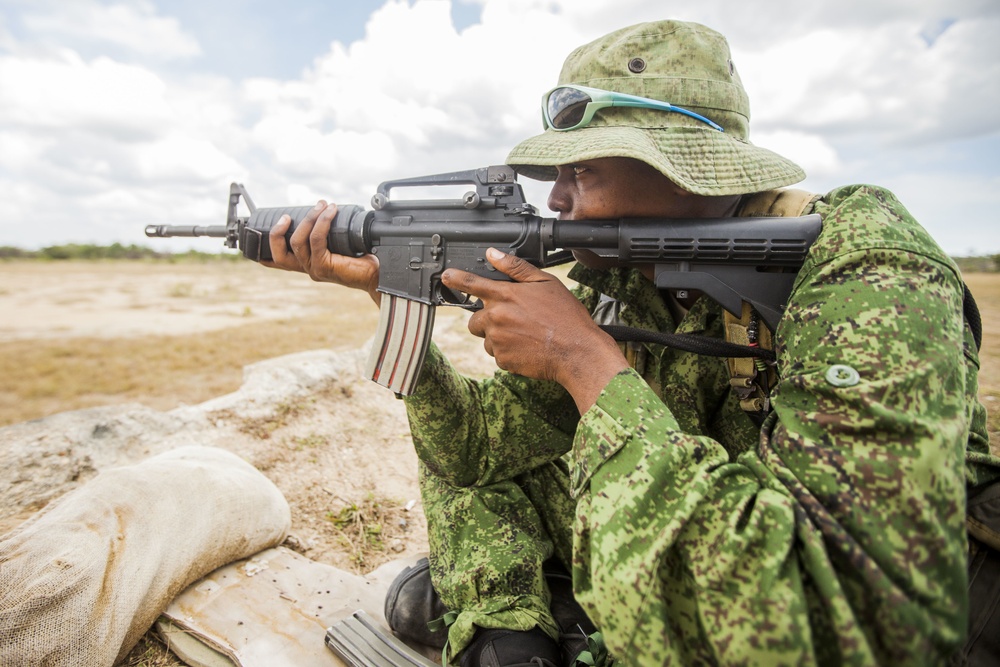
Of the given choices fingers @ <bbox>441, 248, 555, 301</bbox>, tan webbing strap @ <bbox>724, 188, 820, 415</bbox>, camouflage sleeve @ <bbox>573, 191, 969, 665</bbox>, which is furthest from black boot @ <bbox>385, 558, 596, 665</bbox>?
fingers @ <bbox>441, 248, 555, 301</bbox>

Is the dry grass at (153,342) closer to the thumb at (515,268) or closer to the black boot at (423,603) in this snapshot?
the black boot at (423,603)

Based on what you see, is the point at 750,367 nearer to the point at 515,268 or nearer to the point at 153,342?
the point at 515,268

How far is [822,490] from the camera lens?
1.31 meters

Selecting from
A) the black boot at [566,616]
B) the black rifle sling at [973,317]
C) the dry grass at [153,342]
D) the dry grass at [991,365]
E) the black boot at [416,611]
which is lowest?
the dry grass at [153,342]

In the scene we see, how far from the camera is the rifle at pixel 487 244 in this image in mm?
1797

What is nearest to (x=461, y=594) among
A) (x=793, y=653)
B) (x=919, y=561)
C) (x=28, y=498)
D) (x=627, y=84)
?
(x=793, y=653)

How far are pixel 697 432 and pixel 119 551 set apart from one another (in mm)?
2433

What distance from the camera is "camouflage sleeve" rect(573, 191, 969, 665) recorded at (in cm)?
123

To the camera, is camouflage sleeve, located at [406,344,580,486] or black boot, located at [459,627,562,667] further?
camouflage sleeve, located at [406,344,580,486]

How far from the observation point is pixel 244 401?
493 cm

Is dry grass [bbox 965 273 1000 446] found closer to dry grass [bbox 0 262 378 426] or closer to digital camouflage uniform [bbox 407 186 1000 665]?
digital camouflage uniform [bbox 407 186 1000 665]

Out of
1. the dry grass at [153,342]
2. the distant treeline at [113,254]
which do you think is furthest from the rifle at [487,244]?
the distant treeline at [113,254]

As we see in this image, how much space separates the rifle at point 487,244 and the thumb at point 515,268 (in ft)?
0.14

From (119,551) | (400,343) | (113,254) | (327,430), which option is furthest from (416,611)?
(113,254)
